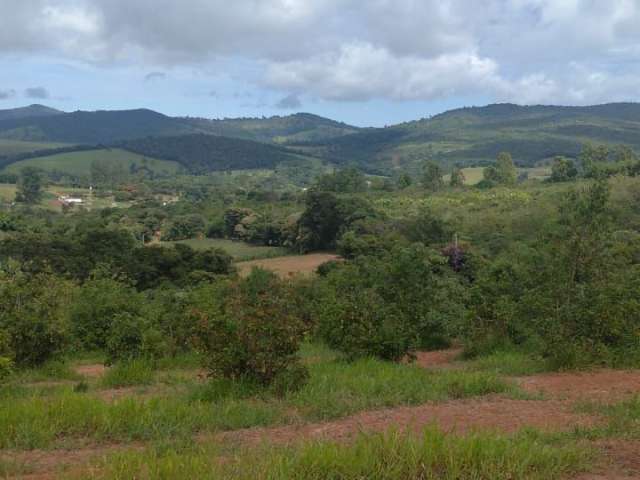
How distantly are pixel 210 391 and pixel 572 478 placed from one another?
3.77 m

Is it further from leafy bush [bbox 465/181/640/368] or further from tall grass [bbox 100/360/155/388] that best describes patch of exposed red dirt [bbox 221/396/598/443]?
tall grass [bbox 100/360/155/388]

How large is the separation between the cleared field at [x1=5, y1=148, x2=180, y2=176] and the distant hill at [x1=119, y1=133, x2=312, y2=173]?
4.95 meters

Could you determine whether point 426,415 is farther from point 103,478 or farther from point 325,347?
point 325,347

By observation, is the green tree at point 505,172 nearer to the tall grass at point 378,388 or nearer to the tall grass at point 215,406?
the tall grass at point 378,388

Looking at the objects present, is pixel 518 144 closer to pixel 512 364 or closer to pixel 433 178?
pixel 433 178

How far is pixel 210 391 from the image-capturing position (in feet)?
22.9

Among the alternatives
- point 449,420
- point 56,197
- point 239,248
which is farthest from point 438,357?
point 56,197

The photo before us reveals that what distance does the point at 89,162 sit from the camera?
146m

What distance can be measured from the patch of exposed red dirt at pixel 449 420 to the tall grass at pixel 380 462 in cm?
74

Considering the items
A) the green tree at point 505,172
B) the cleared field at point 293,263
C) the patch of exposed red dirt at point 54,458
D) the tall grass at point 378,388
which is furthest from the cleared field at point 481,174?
the patch of exposed red dirt at point 54,458

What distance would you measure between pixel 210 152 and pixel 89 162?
4105 cm

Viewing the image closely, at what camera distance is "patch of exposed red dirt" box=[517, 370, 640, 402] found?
287 inches

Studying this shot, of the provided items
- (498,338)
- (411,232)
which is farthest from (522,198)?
(498,338)

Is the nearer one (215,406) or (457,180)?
(215,406)
